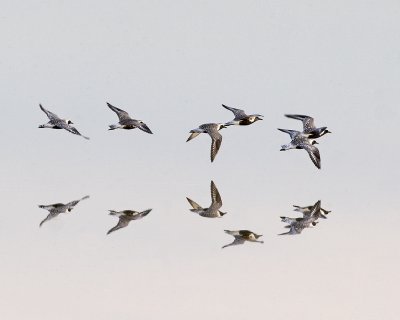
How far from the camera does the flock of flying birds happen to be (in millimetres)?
17514

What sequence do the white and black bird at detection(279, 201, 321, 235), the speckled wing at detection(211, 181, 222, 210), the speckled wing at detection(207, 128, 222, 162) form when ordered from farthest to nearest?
the speckled wing at detection(207, 128, 222, 162) → the speckled wing at detection(211, 181, 222, 210) → the white and black bird at detection(279, 201, 321, 235)

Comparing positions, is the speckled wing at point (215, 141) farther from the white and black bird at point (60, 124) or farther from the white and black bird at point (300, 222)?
the white and black bird at point (300, 222)

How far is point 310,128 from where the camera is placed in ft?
74.3

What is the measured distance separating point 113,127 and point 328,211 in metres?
6.19

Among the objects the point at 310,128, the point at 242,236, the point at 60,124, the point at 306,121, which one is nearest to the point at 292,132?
the point at 310,128

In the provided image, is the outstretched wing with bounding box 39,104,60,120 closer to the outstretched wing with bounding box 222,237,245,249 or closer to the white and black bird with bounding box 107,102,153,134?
the white and black bird with bounding box 107,102,153,134

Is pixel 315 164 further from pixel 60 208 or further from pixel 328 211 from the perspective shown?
pixel 60 208

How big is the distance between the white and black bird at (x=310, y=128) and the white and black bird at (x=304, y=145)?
1.04ft

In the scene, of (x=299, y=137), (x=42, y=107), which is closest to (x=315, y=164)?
(x=299, y=137)

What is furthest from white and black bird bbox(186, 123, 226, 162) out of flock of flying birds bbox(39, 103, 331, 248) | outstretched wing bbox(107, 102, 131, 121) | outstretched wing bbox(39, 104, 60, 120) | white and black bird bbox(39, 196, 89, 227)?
white and black bird bbox(39, 196, 89, 227)

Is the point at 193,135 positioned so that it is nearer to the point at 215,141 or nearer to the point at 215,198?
the point at 215,141

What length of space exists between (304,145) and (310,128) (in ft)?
3.83

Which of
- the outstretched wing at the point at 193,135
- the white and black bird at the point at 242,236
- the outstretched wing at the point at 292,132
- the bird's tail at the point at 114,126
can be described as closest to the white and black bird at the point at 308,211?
the white and black bird at the point at 242,236

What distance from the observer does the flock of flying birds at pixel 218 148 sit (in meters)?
17.5
